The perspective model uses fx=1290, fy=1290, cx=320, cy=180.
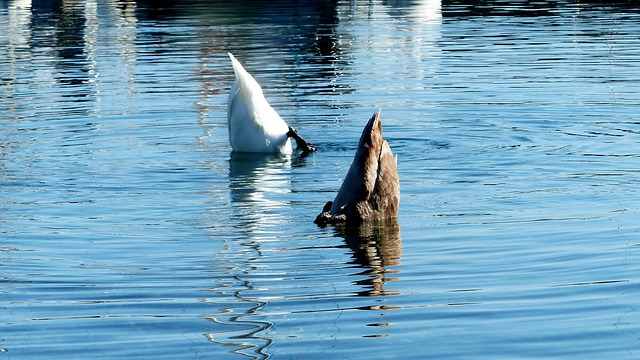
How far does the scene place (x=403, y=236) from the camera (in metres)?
11.8

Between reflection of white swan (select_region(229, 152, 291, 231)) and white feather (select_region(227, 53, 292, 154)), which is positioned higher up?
white feather (select_region(227, 53, 292, 154))

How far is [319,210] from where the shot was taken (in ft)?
42.7

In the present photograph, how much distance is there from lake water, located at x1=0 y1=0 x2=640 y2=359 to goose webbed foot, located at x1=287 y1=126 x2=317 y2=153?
0.21 metres

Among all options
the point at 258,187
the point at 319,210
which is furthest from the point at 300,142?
the point at 319,210

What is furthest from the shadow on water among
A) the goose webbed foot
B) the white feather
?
the white feather

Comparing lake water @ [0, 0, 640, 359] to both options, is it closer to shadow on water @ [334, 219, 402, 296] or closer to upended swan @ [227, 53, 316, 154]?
shadow on water @ [334, 219, 402, 296]

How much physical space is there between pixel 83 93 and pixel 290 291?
14288 mm

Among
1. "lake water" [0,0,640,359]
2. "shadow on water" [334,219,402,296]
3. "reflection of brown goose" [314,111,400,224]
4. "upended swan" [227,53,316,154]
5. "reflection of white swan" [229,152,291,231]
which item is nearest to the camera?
"lake water" [0,0,640,359]

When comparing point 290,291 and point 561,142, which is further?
point 561,142

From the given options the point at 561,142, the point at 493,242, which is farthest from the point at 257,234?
the point at 561,142

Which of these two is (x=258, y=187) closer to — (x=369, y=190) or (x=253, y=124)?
(x=253, y=124)

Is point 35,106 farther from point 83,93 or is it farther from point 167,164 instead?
point 167,164

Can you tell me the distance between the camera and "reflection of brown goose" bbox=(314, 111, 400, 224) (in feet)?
39.9

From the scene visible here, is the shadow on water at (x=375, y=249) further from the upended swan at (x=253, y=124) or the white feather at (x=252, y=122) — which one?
the white feather at (x=252, y=122)
